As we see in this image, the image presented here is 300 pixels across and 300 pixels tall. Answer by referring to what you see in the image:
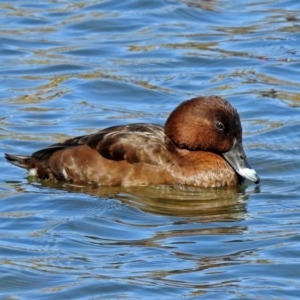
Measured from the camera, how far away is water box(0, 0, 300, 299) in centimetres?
796

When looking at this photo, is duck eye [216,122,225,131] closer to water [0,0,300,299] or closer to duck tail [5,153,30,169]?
water [0,0,300,299]

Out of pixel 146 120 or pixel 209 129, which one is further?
pixel 146 120

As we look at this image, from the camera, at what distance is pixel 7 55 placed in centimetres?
1612

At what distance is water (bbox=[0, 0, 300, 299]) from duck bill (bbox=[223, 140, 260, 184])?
0.17 metres

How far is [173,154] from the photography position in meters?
10.6

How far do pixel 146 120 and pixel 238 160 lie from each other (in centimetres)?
244

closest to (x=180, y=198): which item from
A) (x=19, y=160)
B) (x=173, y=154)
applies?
(x=173, y=154)

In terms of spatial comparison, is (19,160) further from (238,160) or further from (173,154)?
(238,160)

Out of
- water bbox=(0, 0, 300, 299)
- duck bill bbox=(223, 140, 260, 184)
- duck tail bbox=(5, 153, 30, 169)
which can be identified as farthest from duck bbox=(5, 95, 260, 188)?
duck tail bbox=(5, 153, 30, 169)

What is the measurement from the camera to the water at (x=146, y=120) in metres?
7.96

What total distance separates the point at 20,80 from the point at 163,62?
190cm

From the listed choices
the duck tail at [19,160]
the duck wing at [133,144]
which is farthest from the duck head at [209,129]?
the duck tail at [19,160]

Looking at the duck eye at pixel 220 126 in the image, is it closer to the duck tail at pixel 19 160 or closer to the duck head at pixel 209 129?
the duck head at pixel 209 129

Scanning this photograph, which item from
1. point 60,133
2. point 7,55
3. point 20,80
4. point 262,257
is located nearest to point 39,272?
point 262,257
